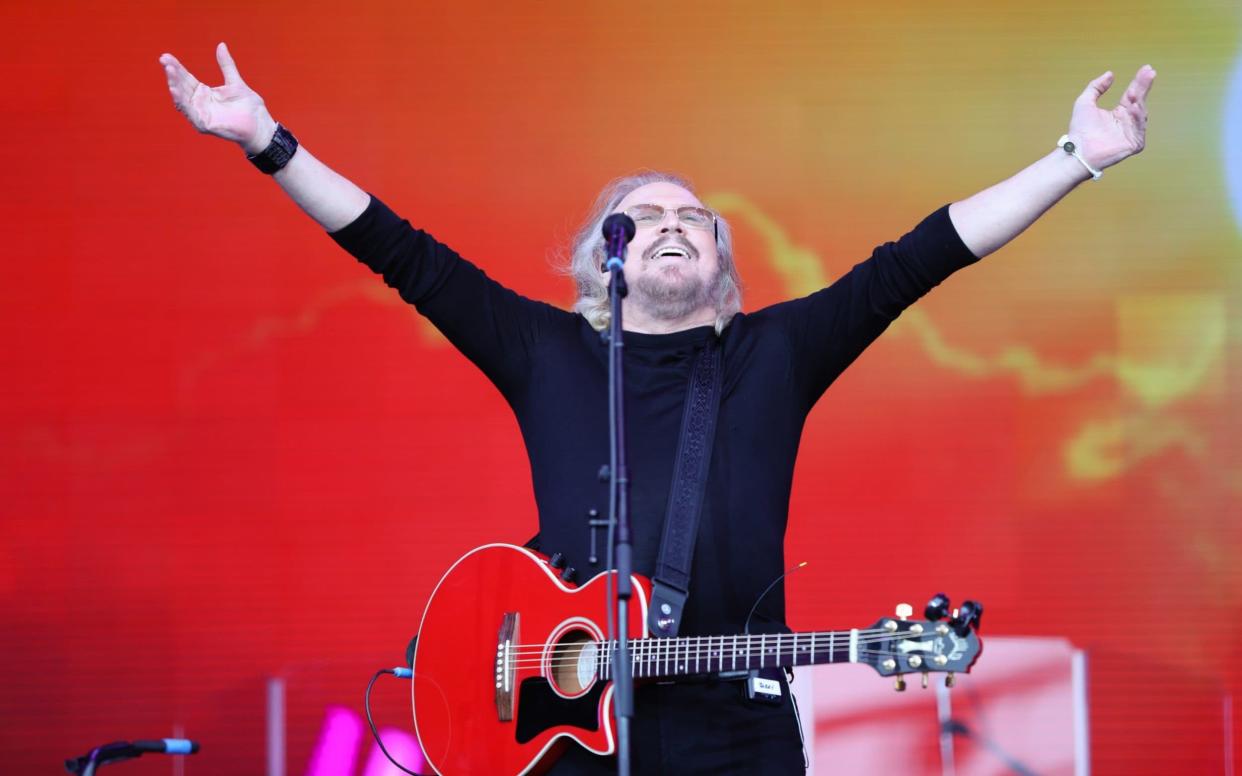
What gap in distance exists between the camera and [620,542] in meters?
2.57

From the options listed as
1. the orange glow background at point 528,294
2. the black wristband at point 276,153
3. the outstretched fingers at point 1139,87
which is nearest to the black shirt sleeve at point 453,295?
the black wristband at point 276,153

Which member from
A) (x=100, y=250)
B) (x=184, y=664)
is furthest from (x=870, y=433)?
(x=100, y=250)

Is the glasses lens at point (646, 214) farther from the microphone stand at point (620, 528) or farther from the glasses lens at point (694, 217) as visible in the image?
the microphone stand at point (620, 528)

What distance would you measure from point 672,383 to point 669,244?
399 millimetres

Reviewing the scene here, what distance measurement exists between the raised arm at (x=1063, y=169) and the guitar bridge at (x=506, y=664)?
134 centimetres

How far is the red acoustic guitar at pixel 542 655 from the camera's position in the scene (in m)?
2.67

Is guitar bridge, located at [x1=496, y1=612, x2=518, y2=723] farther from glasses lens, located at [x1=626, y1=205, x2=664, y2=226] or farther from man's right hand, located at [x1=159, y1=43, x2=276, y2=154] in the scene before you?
man's right hand, located at [x1=159, y1=43, x2=276, y2=154]

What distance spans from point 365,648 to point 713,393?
220cm

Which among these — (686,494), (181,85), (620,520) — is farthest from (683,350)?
(181,85)

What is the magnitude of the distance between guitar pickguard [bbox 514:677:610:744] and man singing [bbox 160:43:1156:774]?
0.08 m

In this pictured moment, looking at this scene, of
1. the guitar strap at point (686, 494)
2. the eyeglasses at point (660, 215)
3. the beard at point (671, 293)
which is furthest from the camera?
the eyeglasses at point (660, 215)

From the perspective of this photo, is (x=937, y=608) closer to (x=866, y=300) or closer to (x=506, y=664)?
(x=866, y=300)

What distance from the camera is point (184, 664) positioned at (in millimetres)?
4812

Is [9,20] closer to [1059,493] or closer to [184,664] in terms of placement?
[184,664]
